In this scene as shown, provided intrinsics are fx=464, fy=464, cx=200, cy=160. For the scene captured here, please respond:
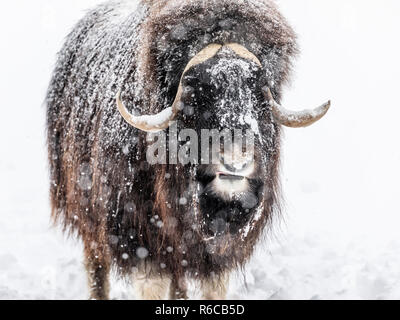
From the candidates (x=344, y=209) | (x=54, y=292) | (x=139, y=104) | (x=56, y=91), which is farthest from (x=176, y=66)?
(x=344, y=209)

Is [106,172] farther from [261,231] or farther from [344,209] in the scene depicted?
[344,209]

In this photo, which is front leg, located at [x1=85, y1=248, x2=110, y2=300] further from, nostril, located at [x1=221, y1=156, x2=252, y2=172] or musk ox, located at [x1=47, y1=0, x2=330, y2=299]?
nostril, located at [x1=221, y1=156, x2=252, y2=172]

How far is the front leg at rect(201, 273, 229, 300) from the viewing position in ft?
11.1

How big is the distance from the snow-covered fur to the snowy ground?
582 millimetres

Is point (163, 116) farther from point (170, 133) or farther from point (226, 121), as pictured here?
point (226, 121)

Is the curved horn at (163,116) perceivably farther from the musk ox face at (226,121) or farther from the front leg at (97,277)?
the front leg at (97,277)

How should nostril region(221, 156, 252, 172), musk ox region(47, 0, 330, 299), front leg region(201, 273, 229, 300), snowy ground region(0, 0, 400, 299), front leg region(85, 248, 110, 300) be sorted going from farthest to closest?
snowy ground region(0, 0, 400, 299) → front leg region(85, 248, 110, 300) → front leg region(201, 273, 229, 300) → musk ox region(47, 0, 330, 299) → nostril region(221, 156, 252, 172)

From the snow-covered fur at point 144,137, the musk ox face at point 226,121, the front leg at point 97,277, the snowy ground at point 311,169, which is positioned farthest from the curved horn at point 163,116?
the front leg at point 97,277

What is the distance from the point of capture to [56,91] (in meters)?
3.93

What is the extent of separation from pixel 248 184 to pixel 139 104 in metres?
0.88

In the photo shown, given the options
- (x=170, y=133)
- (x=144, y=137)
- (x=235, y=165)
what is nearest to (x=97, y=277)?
(x=144, y=137)

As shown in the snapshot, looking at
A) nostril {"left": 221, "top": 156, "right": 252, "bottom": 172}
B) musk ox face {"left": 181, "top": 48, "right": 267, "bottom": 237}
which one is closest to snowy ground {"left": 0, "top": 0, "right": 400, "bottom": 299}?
musk ox face {"left": 181, "top": 48, "right": 267, "bottom": 237}

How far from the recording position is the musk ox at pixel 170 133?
244 centimetres

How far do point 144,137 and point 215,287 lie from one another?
144 cm
